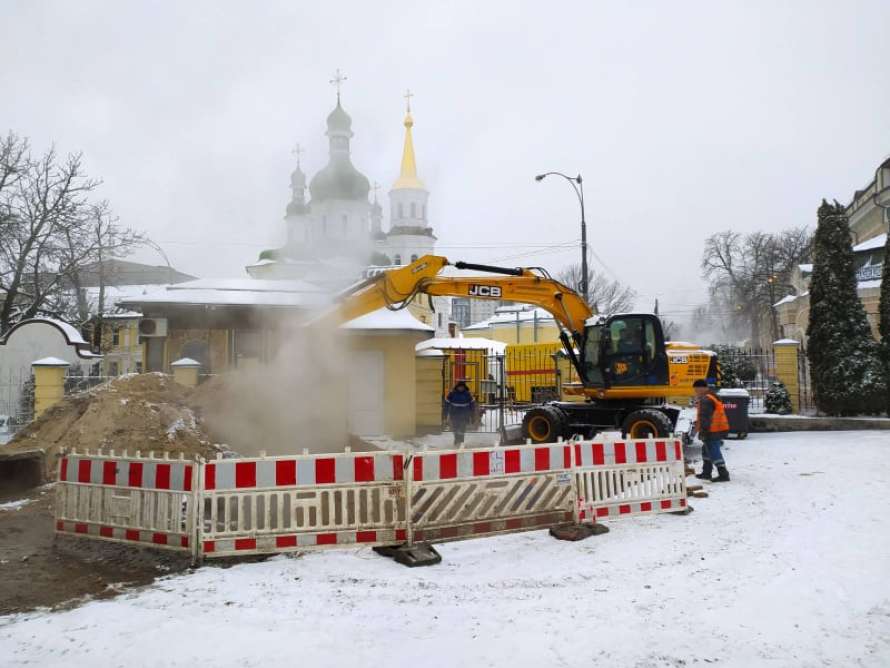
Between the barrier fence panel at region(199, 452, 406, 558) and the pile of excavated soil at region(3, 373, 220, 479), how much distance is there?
4762 millimetres

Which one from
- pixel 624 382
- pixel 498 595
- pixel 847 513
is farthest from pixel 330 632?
pixel 624 382

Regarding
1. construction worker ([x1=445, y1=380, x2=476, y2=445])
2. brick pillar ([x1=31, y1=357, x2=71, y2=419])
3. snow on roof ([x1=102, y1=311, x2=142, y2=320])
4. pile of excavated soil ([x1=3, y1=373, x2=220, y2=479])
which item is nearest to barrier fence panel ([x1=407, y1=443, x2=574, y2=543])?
pile of excavated soil ([x1=3, y1=373, x2=220, y2=479])

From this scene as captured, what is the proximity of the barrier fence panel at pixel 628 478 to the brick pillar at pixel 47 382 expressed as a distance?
12.5 meters

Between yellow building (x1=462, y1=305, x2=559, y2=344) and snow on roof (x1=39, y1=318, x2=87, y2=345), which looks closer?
snow on roof (x1=39, y1=318, x2=87, y2=345)

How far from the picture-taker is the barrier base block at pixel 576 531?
694cm

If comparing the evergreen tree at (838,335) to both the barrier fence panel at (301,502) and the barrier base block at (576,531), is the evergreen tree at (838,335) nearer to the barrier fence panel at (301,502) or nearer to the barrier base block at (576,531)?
the barrier base block at (576,531)

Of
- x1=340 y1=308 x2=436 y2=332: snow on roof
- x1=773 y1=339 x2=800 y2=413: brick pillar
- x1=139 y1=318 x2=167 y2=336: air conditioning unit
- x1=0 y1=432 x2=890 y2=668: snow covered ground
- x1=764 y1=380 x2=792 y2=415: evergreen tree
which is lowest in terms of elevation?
x1=0 y1=432 x2=890 y2=668: snow covered ground

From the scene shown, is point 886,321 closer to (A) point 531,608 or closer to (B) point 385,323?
(B) point 385,323

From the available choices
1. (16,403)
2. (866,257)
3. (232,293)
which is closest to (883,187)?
(866,257)

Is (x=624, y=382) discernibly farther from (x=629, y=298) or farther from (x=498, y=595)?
(x=629, y=298)

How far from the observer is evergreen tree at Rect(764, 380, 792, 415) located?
59.3 feet

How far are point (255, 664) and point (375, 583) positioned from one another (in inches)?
67.4

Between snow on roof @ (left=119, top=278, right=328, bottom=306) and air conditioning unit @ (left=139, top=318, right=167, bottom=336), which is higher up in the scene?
snow on roof @ (left=119, top=278, right=328, bottom=306)

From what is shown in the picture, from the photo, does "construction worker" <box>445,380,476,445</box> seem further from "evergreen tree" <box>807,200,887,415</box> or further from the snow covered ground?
"evergreen tree" <box>807,200,887,415</box>
